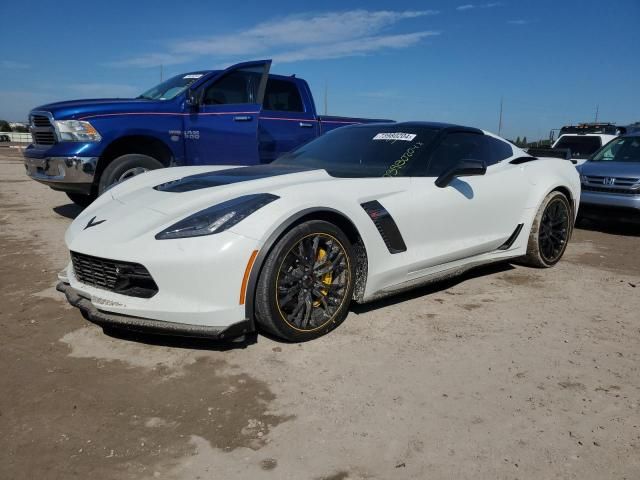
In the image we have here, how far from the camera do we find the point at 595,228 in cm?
763

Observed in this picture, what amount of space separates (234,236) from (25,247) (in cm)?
365

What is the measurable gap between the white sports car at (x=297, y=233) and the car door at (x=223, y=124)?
248 cm

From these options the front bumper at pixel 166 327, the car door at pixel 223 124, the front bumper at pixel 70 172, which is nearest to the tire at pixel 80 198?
the front bumper at pixel 70 172

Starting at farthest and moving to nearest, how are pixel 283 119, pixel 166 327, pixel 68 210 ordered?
pixel 68 210 → pixel 283 119 → pixel 166 327

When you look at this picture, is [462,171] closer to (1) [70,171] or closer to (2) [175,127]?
(2) [175,127]

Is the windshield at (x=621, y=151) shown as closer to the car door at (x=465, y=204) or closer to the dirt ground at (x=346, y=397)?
the car door at (x=465, y=204)

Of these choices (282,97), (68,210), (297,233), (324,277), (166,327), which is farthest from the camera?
(68,210)

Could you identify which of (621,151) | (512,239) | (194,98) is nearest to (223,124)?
(194,98)

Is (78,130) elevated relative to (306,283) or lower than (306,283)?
elevated

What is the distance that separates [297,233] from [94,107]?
4.35m

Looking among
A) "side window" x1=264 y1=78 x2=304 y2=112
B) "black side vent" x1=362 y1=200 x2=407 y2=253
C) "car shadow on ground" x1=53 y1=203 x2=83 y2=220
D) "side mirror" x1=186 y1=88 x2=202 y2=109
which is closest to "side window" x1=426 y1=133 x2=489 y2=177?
"black side vent" x1=362 y1=200 x2=407 y2=253

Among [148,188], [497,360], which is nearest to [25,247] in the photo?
[148,188]

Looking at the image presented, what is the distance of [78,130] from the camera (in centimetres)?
610

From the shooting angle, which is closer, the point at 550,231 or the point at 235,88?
the point at 550,231
